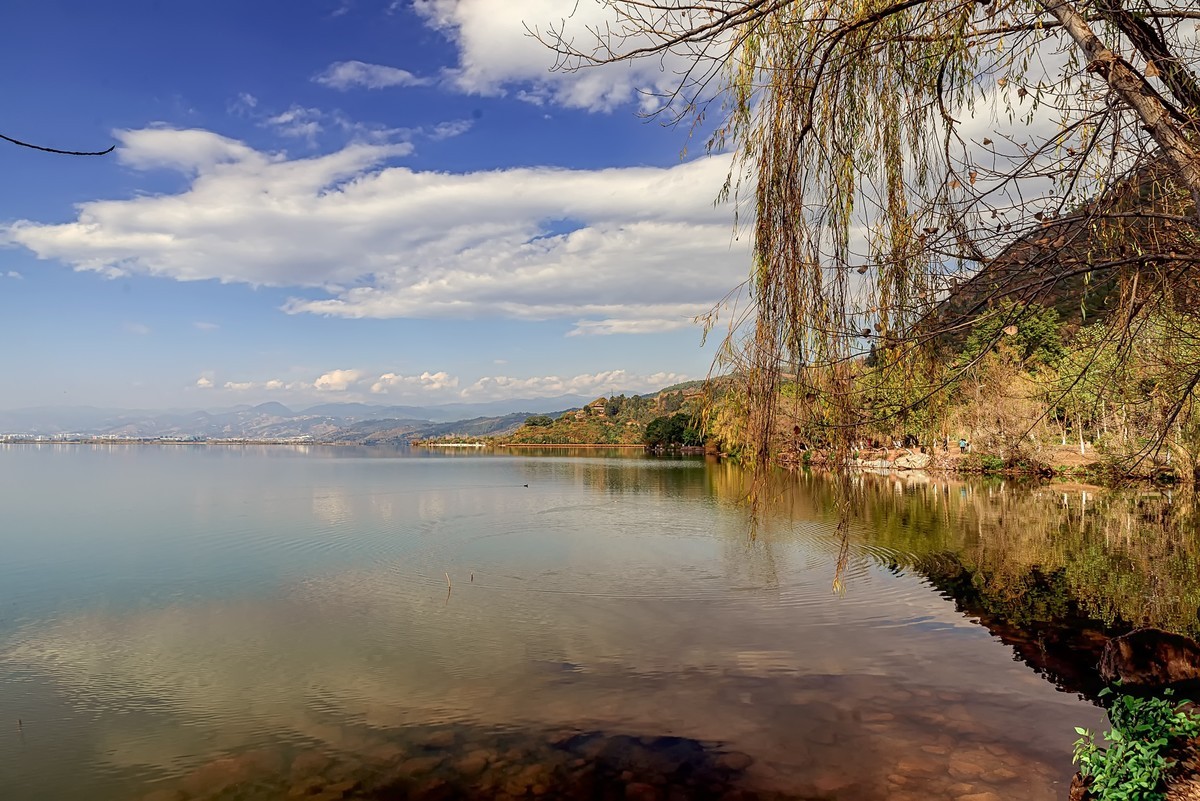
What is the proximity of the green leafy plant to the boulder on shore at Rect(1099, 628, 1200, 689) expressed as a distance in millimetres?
2832

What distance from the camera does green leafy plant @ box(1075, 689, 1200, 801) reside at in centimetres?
502

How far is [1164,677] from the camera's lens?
845 centimetres

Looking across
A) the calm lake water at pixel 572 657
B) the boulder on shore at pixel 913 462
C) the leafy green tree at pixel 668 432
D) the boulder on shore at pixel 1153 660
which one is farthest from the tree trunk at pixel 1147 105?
the leafy green tree at pixel 668 432

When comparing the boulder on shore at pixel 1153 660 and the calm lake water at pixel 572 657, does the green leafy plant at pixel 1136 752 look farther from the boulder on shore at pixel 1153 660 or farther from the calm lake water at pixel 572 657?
the boulder on shore at pixel 1153 660

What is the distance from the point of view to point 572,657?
10492mm

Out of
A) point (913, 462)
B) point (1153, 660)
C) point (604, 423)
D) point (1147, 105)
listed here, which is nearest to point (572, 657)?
point (1153, 660)

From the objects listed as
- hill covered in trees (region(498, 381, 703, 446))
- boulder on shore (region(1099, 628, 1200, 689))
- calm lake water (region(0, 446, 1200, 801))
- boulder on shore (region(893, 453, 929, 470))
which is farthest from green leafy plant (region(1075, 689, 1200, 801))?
hill covered in trees (region(498, 381, 703, 446))

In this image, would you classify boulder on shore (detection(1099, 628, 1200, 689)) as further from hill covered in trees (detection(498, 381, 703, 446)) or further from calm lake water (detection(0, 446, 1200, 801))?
hill covered in trees (detection(498, 381, 703, 446))

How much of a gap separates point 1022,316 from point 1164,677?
7456 mm

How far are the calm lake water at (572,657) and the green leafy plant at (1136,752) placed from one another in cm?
101

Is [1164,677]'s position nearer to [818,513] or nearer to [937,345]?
[937,345]

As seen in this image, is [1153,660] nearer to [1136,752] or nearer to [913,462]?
[1136,752]

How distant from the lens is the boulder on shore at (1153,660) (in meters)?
8.40

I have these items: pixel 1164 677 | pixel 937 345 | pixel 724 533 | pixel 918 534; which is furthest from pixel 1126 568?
pixel 937 345
